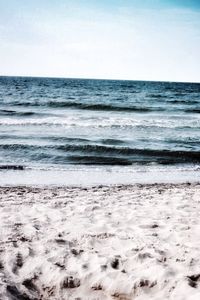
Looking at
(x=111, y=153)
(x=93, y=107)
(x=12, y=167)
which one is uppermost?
(x=93, y=107)

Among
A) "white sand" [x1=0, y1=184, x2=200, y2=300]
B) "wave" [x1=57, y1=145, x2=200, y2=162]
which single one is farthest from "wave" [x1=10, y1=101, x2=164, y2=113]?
"white sand" [x1=0, y1=184, x2=200, y2=300]

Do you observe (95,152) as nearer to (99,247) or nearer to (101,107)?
(99,247)

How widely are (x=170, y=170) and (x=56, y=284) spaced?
7932mm

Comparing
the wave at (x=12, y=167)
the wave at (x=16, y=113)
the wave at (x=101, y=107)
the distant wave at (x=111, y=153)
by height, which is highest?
the wave at (x=101, y=107)

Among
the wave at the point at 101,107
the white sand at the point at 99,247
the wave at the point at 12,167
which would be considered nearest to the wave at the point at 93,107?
the wave at the point at 101,107

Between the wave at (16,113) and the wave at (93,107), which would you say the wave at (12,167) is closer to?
the wave at (16,113)

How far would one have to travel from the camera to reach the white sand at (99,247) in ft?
12.2

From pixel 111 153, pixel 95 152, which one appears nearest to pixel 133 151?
pixel 111 153

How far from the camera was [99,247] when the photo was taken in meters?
4.71

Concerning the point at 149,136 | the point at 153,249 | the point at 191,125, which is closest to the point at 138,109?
the point at 191,125

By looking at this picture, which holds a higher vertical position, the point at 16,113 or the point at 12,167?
the point at 16,113

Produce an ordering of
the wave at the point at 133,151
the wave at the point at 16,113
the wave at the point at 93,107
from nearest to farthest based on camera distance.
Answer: the wave at the point at 133,151, the wave at the point at 16,113, the wave at the point at 93,107

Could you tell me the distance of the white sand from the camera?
372 centimetres

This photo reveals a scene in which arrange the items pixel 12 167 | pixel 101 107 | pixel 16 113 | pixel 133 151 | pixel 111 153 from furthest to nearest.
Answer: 1. pixel 101 107
2. pixel 16 113
3. pixel 133 151
4. pixel 111 153
5. pixel 12 167
